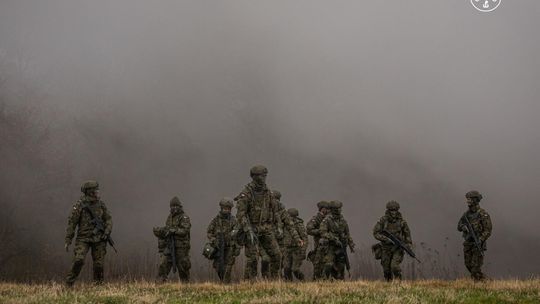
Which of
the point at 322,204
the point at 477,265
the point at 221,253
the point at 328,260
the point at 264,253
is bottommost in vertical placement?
the point at 477,265

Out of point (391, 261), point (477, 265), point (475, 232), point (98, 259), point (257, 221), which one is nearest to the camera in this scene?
point (257, 221)

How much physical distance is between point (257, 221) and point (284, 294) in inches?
169

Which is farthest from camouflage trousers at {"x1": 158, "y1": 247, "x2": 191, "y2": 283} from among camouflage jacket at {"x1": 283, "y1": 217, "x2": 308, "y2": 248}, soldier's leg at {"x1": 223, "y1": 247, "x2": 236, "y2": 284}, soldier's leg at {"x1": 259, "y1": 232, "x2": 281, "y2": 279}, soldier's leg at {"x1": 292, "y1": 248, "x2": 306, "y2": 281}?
soldier's leg at {"x1": 292, "y1": 248, "x2": 306, "y2": 281}

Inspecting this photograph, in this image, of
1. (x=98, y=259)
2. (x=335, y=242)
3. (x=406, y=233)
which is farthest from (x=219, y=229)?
(x=406, y=233)

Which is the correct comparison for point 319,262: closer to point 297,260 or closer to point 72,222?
point 297,260

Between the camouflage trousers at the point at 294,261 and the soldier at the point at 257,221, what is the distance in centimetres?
569

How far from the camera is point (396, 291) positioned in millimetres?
12414

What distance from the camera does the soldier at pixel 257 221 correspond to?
15.3 metres

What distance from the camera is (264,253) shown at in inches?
615

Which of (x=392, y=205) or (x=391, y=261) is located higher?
(x=392, y=205)

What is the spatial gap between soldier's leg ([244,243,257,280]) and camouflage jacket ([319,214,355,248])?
3781 millimetres

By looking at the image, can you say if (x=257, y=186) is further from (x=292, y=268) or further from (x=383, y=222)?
(x=292, y=268)

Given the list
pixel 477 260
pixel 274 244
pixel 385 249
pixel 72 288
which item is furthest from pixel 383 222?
pixel 72 288

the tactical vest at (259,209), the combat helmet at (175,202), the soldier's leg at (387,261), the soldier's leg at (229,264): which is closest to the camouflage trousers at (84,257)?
the combat helmet at (175,202)
